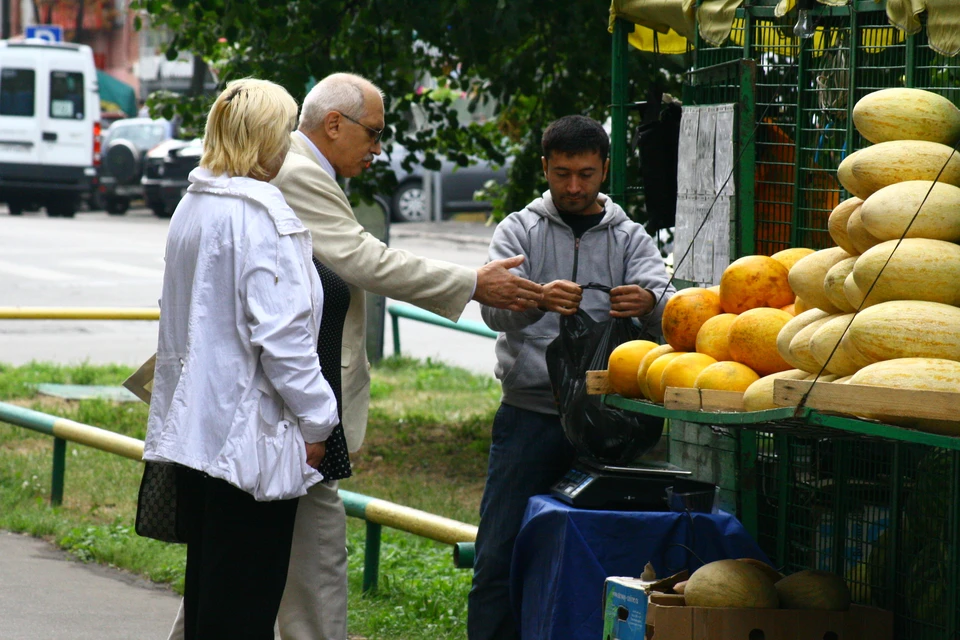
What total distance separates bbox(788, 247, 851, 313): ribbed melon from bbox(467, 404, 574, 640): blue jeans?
3.86 ft

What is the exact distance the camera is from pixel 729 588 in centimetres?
388

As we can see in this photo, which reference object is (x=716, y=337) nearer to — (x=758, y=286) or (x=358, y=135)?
(x=758, y=286)

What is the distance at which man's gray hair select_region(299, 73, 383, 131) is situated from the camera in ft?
14.4

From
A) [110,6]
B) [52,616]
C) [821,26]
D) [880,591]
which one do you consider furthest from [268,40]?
[110,6]

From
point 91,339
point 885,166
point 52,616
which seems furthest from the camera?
point 91,339

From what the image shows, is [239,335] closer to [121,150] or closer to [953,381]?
[953,381]

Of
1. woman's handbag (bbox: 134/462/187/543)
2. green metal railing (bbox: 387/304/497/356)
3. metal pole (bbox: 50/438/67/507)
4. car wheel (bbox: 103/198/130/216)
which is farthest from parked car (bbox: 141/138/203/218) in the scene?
woman's handbag (bbox: 134/462/187/543)

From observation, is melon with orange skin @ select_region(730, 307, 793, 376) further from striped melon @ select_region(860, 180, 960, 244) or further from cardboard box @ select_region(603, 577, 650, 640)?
cardboard box @ select_region(603, 577, 650, 640)

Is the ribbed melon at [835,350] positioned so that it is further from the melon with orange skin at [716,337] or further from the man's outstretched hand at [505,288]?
the man's outstretched hand at [505,288]

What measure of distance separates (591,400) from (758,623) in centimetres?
84

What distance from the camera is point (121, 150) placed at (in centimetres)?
2950

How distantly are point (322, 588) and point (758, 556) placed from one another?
50.8 inches

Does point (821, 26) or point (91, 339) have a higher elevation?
point (821, 26)

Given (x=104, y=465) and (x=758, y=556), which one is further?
(x=104, y=465)
